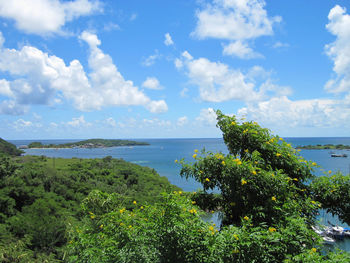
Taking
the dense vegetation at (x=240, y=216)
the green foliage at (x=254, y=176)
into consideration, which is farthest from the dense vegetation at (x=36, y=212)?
the green foliage at (x=254, y=176)

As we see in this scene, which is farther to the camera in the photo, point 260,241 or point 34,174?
point 34,174

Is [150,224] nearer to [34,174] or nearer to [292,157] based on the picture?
[292,157]

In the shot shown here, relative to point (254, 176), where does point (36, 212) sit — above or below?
below

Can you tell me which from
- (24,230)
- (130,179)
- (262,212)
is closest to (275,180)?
(262,212)

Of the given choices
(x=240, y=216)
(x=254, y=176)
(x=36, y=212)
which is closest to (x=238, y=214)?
(x=240, y=216)

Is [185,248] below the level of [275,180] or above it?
below

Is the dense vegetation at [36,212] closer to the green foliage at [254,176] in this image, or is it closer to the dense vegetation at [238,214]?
the dense vegetation at [238,214]

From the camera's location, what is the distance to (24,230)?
50.7 ft

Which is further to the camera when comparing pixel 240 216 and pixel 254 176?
pixel 240 216

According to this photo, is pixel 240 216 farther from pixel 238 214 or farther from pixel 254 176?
pixel 254 176

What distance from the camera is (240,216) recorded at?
4.49 meters

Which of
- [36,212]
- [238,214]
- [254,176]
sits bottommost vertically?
[36,212]

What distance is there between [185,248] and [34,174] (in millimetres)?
28154

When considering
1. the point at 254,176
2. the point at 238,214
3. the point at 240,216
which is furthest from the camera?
the point at 238,214
